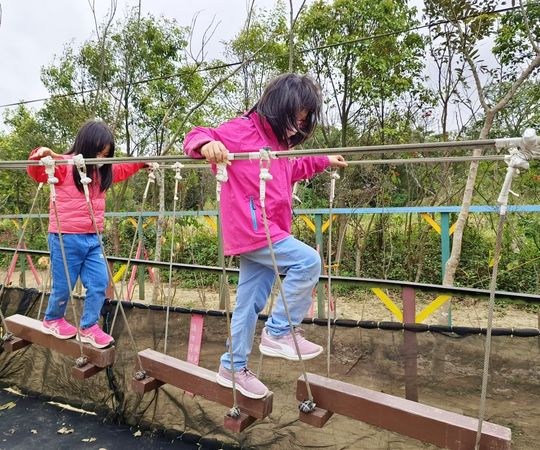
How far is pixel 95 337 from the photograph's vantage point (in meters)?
2.05

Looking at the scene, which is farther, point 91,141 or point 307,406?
point 91,141

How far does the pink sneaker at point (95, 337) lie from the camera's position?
204cm

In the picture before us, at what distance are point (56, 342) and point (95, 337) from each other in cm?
23

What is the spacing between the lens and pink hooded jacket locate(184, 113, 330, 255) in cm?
141

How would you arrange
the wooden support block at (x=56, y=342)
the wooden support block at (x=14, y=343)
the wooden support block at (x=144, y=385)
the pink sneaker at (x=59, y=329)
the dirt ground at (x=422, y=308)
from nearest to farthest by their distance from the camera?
1. the wooden support block at (x=144, y=385)
2. the wooden support block at (x=56, y=342)
3. the pink sneaker at (x=59, y=329)
4. the wooden support block at (x=14, y=343)
5. the dirt ground at (x=422, y=308)

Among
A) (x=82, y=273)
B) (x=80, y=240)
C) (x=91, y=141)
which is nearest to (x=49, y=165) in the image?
(x=91, y=141)

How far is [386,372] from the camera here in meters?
1.95

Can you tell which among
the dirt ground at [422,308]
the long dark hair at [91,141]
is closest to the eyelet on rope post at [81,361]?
the long dark hair at [91,141]

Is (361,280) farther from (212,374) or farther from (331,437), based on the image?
(212,374)

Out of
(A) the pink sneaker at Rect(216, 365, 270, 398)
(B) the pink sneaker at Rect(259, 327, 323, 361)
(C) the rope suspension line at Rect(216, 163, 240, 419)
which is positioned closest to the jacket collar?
(C) the rope suspension line at Rect(216, 163, 240, 419)

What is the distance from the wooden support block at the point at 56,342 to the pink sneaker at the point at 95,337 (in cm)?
2

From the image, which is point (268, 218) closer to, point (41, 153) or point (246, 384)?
point (246, 384)

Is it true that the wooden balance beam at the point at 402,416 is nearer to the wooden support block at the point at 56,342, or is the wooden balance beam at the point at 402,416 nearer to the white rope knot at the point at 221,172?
the white rope knot at the point at 221,172

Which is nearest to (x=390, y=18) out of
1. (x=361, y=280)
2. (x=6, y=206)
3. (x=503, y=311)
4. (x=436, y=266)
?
(x=436, y=266)
